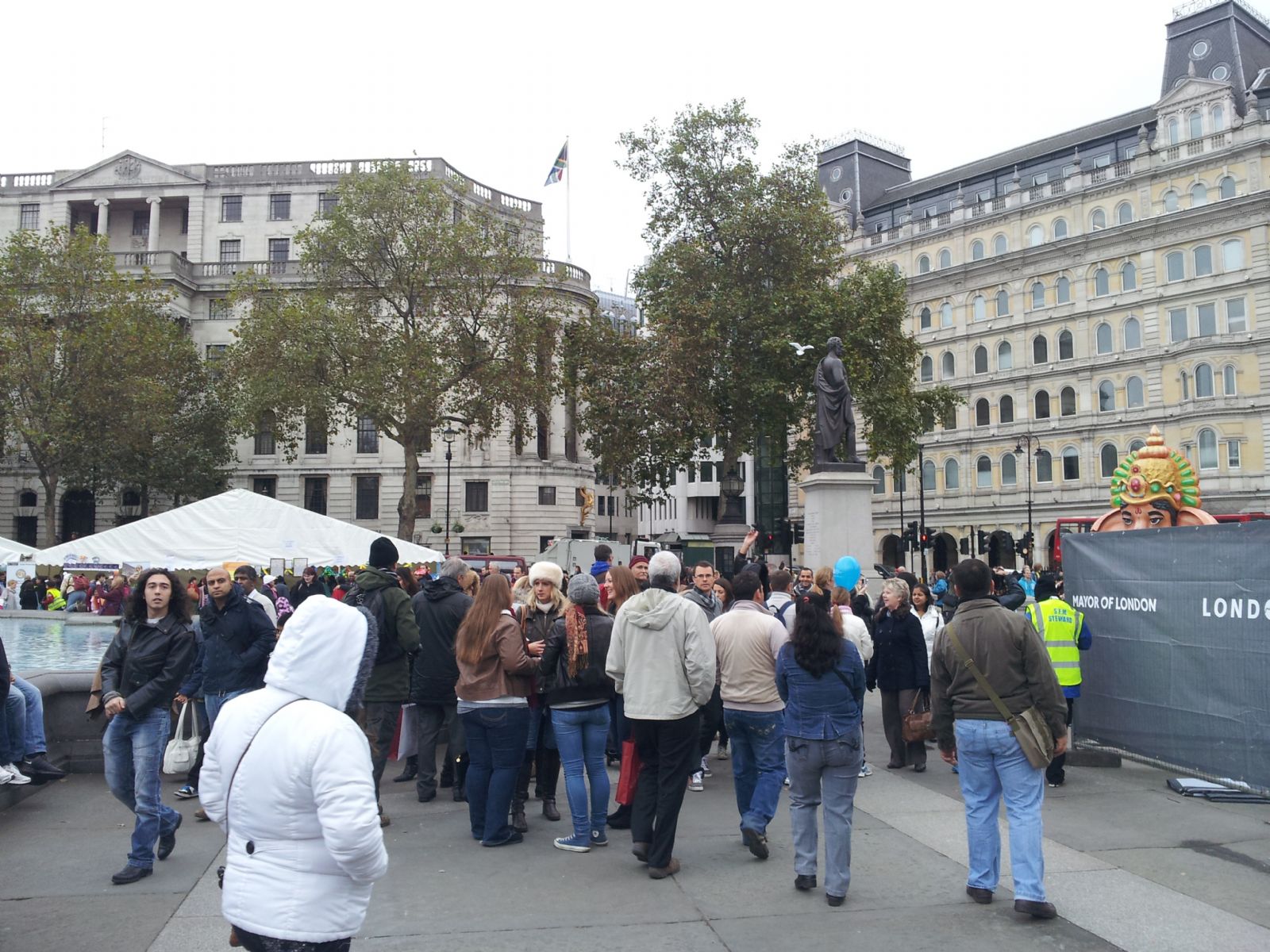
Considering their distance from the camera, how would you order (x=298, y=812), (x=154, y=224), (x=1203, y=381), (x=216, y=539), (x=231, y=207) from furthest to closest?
(x=231, y=207)
(x=154, y=224)
(x=1203, y=381)
(x=216, y=539)
(x=298, y=812)

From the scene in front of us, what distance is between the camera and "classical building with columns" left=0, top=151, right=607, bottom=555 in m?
54.6

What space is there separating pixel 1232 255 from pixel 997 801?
54564 mm

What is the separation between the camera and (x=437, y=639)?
28.6 feet

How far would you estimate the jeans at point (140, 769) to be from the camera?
661cm

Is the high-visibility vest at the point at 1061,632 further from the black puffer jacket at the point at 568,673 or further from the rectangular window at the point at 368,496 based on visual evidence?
the rectangular window at the point at 368,496

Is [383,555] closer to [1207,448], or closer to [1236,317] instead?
[1207,448]

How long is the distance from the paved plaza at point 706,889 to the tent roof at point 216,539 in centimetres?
751

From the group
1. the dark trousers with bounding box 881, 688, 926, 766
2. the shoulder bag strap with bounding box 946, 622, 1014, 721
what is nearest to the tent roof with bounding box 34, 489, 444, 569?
the dark trousers with bounding box 881, 688, 926, 766

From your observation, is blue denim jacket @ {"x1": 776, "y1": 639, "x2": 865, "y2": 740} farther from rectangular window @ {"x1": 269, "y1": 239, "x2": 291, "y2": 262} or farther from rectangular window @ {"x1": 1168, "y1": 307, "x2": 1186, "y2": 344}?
rectangular window @ {"x1": 269, "y1": 239, "x2": 291, "y2": 262}

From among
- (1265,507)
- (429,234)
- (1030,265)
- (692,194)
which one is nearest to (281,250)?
(429,234)

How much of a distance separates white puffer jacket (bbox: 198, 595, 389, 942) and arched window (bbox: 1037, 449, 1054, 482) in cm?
6012

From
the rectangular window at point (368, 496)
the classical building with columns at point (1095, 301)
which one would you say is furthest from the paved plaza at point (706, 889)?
the rectangular window at point (368, 496)

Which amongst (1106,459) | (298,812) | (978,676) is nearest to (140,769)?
(298,812)

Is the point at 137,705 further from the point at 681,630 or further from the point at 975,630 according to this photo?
the point at 975,630
